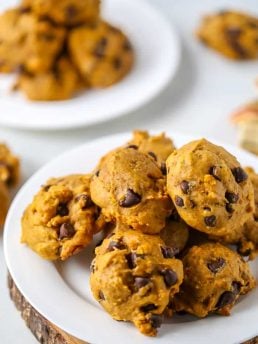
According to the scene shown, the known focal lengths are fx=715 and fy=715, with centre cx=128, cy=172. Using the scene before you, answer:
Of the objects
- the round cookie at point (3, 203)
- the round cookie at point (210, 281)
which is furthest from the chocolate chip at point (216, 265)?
the round cookie at point (3, 203)

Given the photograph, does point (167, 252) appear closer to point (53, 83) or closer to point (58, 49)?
point (53, 83)

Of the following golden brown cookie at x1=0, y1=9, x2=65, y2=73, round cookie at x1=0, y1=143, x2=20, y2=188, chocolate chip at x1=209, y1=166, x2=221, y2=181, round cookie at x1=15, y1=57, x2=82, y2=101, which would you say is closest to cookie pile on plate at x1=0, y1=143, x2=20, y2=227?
round cookie at x1=0, y1=143, x2=20, y2=188

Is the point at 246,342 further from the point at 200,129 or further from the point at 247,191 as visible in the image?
the point at 200,129

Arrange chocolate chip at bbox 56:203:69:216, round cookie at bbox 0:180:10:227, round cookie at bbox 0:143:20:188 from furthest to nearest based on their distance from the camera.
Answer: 1. round cookie at bbox 0:143:20:188
2. round cookie at bbox 0:180:10:227
3. chocolate chip at bbox 56:203:69:216

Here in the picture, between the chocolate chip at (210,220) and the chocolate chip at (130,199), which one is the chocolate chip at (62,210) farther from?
the chocolate chip at (210,220)

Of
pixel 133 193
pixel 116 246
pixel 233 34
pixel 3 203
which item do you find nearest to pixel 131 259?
pixel 116 246

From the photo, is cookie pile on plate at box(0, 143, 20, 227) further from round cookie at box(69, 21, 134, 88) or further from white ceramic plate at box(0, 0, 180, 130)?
round cookie at box(69, 21, 134, 88)
